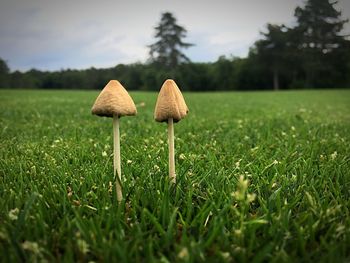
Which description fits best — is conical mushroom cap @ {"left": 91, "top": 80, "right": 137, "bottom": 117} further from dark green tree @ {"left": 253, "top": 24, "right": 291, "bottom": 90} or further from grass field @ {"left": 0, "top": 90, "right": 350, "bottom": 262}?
dark green tree @ {"left": 253, "top": 24, "right": 291, "bottom": 90}

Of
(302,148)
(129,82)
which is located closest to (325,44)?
(129,82)

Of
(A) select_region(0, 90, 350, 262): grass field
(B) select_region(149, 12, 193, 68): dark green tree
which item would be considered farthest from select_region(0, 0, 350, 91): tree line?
(A) select_region(0, 90, 350, 262): grass field

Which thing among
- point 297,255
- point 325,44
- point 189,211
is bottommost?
point 297,255

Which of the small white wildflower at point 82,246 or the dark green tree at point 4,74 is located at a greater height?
the dark green tree at point 4,74

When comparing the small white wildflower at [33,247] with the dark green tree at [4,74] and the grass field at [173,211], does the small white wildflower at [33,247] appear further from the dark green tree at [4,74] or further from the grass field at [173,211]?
the dark green tree at [4,74]

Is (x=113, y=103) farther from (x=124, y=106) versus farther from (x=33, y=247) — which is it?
(x=33, y=247)

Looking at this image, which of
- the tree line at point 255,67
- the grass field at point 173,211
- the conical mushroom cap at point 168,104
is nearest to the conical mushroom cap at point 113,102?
the conical mushroom cap at point 168,104

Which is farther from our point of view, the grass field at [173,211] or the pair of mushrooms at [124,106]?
the pair of mushrooms at [124,106]

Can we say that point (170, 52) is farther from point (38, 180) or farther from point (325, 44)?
point (38, 180)
